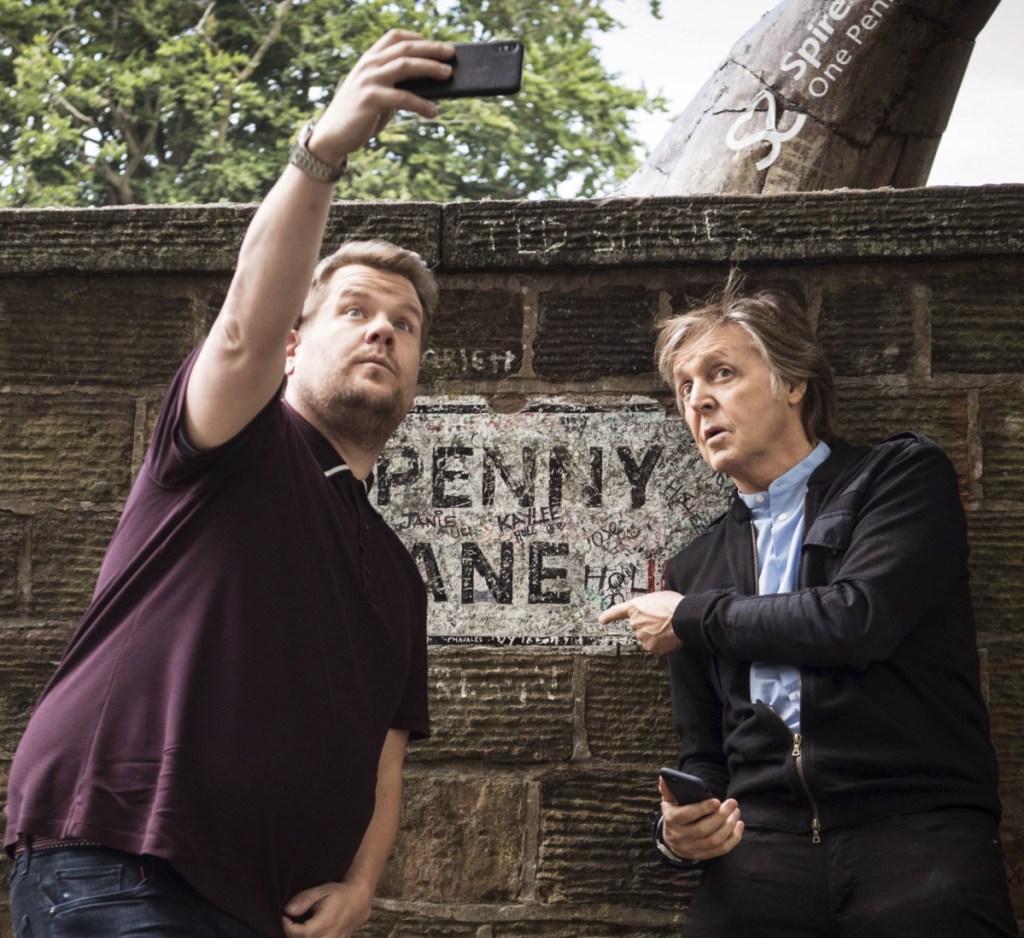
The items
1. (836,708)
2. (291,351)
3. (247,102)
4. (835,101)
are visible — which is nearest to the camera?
(836,708)

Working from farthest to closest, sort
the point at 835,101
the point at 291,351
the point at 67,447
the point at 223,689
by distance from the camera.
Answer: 1. the point at 835,101
2. the point at 67,447
3. the point at 291,351
4. the point at 223,689

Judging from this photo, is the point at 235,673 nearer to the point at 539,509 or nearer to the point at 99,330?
the point at 539,509

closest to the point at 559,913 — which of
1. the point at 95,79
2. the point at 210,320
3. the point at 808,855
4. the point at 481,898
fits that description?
the point at 481,898

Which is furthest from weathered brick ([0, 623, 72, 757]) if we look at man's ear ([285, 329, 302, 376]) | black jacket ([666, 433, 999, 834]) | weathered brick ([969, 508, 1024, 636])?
weathered brick ([969, 508, 1024, 636])

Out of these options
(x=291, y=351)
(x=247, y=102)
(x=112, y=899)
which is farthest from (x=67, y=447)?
(x=247, y=102)

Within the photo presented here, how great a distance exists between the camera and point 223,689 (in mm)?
2127

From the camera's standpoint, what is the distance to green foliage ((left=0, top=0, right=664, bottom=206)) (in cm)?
1456

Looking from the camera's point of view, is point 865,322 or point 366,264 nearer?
point 366,264

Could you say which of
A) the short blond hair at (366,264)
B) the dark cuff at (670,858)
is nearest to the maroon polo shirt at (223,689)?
the short blond hair at (366,264)

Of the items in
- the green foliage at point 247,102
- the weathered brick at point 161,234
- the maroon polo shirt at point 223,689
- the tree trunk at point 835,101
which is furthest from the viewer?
the green foliage at point 247,102

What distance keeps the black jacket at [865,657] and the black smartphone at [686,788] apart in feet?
0.40

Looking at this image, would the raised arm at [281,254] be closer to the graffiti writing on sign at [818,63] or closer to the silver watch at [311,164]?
the silver watch at [311,164]

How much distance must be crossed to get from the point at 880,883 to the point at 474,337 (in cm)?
181

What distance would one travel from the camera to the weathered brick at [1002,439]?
3461 mm
